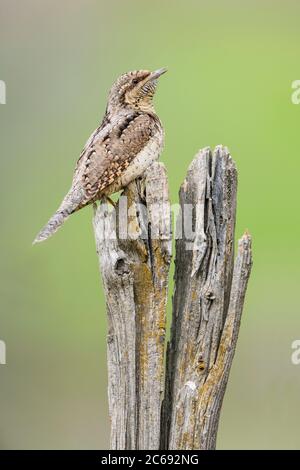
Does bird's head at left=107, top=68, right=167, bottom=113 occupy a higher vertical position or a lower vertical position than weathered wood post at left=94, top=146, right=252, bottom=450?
higher

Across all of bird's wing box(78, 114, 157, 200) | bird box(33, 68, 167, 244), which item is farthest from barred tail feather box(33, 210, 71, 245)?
bird's wing box(78, 114, 157, 200)

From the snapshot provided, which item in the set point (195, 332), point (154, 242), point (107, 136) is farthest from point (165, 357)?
point (107, 136)

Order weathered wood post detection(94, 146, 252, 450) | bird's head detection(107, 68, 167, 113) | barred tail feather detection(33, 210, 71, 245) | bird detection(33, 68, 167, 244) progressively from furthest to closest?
1. bird's head detection(107, 68, 167, 113)
2. bird detection(33, 68, 167, 244)
3. barred tail feather detection(33, 210, 71, 245)
4. weathered wood post detection(94, 146, 252, 450)

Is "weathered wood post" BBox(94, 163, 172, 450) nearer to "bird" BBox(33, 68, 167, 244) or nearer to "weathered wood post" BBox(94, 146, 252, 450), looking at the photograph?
"weathered wood post" BBox(94, 146, 252, 450)

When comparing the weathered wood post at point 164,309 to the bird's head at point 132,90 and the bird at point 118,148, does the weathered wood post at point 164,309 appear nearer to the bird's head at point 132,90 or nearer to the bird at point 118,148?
the bird at point 118,148

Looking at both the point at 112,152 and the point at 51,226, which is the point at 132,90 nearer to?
the point at 112,152

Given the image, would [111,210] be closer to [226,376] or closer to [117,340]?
[117,340]

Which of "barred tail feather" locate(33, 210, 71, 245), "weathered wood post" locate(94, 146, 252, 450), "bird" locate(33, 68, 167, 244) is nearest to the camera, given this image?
"weathered wood post" locate(94, 146, 252, 450)
